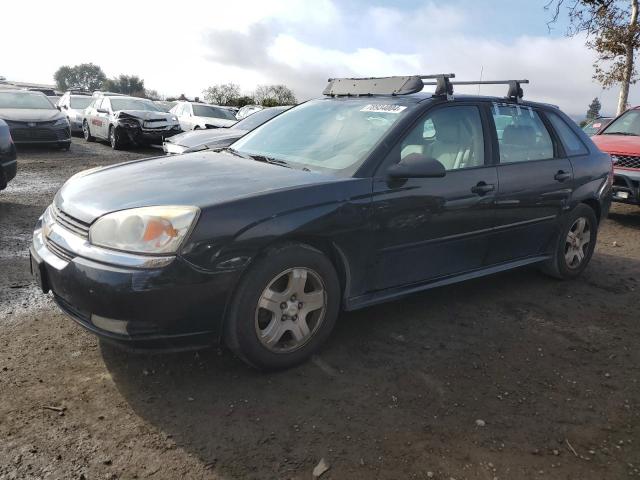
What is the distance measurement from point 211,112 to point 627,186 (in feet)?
38.5

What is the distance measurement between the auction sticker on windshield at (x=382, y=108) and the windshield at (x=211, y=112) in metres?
12.6

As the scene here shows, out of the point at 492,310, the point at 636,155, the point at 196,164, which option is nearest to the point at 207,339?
the point at 196,164

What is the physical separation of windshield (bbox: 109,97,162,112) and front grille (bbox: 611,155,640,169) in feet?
39.3

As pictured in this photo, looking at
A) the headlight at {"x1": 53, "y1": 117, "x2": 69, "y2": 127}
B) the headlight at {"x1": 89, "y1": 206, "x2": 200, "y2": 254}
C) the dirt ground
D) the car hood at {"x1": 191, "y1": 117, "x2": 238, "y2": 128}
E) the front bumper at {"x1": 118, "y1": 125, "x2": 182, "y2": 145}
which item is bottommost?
the dirt ground

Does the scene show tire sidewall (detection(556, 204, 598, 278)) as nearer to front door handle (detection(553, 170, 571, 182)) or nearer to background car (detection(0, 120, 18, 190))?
front door handle (detection(553, 170, 571, 182))

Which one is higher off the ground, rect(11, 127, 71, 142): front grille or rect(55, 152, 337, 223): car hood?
rect(55, 152, 337, 223): car hood

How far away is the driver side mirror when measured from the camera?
322 centimetres

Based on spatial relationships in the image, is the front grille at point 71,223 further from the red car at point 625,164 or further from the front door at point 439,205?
the red car at point 625,164

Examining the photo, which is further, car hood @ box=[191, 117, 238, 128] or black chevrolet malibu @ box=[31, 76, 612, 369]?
car hood @ box=[191, 117, 238, 128]

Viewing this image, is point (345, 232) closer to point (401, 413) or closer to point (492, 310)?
point (401, 413)

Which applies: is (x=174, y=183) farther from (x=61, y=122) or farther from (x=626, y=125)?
(x=61, y=122)

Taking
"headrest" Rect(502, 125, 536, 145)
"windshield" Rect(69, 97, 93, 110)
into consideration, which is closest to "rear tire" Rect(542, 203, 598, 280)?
"headrest" Rect(502, 125, 536, 145)

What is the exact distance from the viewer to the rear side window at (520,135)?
163 inches

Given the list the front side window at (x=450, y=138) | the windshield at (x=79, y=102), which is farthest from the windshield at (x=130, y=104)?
the front side window at (x=450, y=138)
